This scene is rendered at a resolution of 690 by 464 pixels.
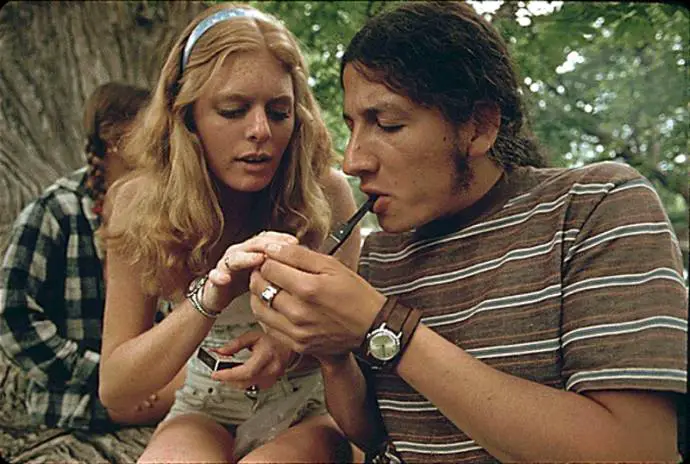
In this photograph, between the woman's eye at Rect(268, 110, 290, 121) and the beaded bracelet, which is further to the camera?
the woman's eye at Rect(268, 110, 290, 121)

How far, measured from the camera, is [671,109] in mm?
3438

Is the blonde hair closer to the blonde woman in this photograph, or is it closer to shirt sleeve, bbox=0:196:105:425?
the blonde woman

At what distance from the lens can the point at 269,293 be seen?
1337mm

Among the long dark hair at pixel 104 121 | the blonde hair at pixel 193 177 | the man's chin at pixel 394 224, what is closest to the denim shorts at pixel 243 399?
the blonde hair at pixel 193 177

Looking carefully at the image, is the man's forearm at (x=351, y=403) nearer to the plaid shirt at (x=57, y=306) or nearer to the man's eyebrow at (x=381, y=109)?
the man's eyebrow at (x=381, y=109)

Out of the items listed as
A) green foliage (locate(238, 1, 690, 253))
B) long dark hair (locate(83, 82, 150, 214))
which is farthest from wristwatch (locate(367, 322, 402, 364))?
long dark hair (locate(83, 82, 150, 214))

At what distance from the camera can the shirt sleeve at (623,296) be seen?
3.92 ft

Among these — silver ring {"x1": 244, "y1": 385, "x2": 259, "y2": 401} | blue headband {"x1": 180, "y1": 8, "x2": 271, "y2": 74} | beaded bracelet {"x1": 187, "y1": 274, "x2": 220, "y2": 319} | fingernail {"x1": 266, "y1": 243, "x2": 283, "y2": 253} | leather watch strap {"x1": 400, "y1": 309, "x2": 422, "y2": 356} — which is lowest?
silver ring {"x1": 244, "y1": 385, "x2": 259, "y2": 401}

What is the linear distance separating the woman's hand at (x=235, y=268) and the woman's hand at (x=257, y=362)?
0.29ft

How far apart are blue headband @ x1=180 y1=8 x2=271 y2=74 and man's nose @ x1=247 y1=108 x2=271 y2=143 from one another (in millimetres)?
235

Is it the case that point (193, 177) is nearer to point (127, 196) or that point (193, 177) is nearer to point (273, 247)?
point (127, 196)

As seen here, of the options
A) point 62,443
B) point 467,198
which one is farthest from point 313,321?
point 62,443

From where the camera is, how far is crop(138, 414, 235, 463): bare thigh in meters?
1.67

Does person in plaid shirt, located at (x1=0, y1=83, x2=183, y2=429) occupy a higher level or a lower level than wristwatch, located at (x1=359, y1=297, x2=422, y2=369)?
lower
